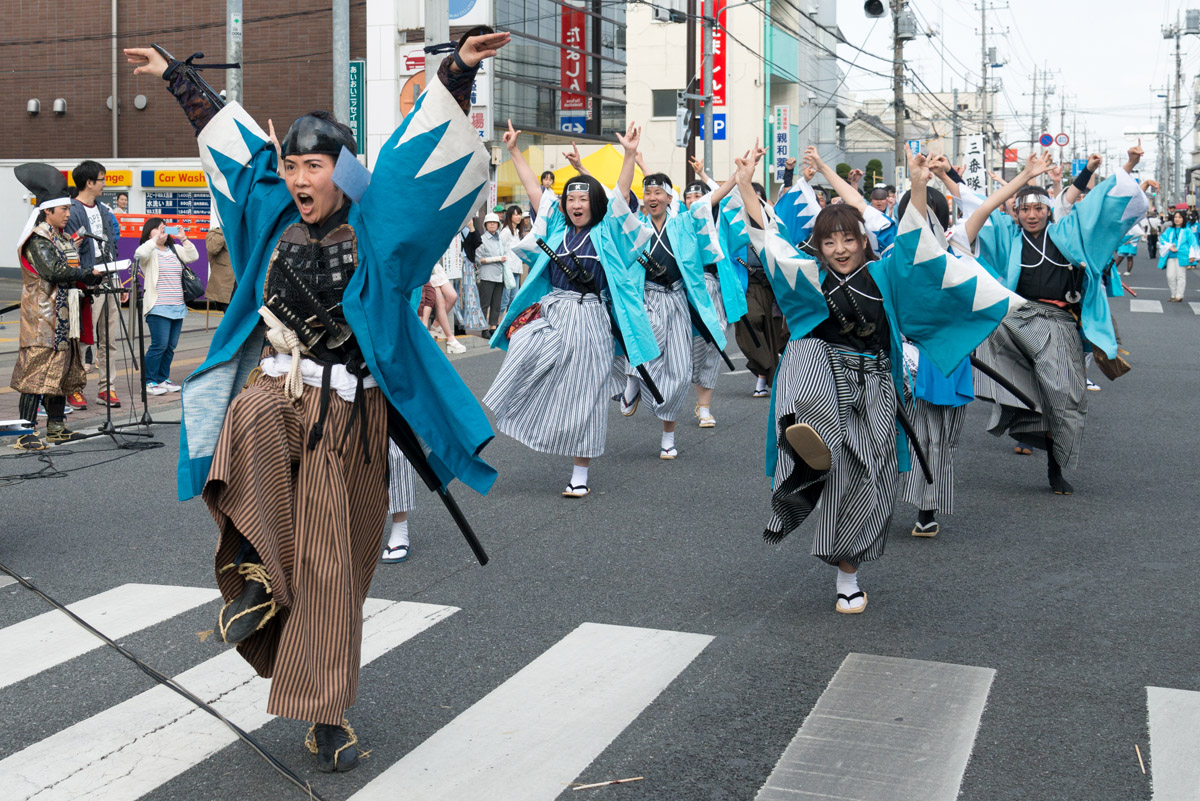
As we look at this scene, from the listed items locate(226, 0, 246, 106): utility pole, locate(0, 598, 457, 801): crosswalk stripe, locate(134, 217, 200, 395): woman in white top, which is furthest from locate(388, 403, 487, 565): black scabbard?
locate(226, 0, 246, 106): utility pole

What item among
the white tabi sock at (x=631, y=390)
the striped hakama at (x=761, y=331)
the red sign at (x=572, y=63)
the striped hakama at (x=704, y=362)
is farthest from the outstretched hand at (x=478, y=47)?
the red sign at (x=572, y=63)

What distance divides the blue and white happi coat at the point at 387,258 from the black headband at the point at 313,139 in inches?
4.9

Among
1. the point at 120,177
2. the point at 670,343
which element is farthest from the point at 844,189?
the point at 120,177

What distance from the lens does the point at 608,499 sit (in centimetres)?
752

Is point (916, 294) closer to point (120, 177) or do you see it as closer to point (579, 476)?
point (579, 476)

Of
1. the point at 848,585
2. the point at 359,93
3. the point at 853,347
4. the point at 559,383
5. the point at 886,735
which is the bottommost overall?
the point at 886,735

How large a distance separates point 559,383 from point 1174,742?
178 inches

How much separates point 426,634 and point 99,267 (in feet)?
17.7

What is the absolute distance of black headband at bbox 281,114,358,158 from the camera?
141 inches

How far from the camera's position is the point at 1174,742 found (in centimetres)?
387

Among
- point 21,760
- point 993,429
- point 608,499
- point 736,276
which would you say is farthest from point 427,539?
point 736,276

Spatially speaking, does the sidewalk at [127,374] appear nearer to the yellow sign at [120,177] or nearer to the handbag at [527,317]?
the handbag at [527,317]

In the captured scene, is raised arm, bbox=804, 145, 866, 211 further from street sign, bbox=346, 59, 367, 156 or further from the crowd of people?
street sign, bbox=346, 59, 367, 156

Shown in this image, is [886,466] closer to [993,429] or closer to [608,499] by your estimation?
[608,499]
